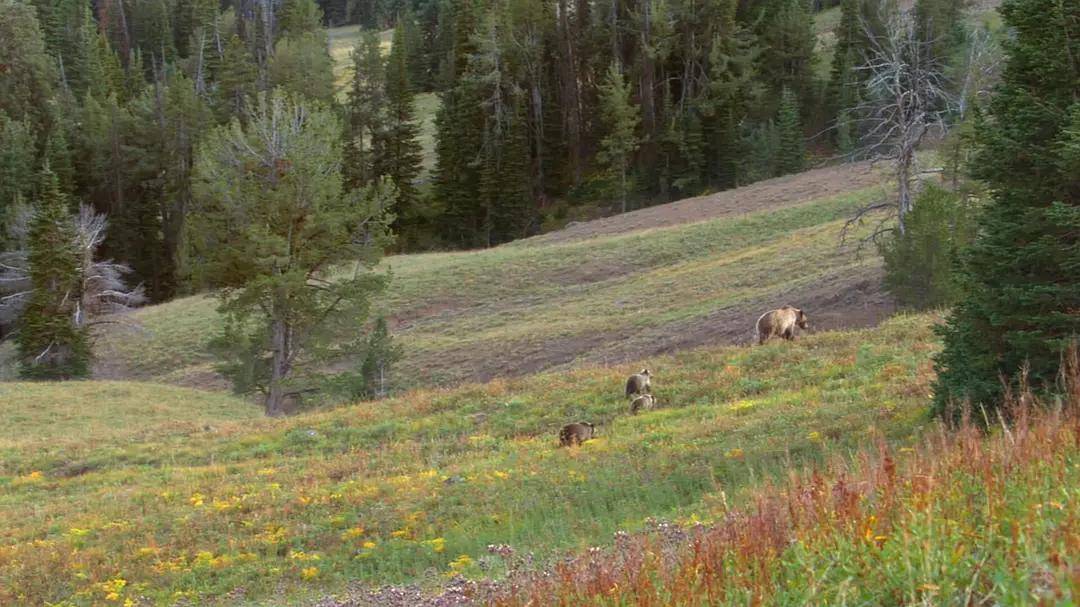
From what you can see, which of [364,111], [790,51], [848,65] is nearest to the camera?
[848,65]

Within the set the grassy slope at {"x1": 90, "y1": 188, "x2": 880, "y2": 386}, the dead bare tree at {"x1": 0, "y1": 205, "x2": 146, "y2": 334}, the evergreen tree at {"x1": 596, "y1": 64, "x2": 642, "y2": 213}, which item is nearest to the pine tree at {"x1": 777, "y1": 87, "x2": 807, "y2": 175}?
the evergreen tree at {"x1": 596, "y1": 64, "x2": 642, "y2": 213}

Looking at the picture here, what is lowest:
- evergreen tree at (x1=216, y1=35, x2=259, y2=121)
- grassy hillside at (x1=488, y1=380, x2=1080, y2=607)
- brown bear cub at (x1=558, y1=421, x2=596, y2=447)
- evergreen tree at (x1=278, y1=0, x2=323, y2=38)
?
brown bear cub at (x1=558, y1=421, x2=596, y2=447)

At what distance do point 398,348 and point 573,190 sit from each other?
39.3 metres

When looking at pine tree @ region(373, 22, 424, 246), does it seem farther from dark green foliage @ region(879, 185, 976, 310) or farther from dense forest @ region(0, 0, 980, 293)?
dark green foliage @ region(879, 185, 976, 310)

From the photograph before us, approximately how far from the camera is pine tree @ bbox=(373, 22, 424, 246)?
66.7 m

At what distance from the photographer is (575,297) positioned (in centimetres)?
4050

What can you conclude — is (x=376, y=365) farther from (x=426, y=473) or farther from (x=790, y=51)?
(x=790, y=51)

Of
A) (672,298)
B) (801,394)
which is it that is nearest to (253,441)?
(801,394)

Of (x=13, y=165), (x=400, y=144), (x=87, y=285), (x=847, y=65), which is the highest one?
(x=847, y=65)

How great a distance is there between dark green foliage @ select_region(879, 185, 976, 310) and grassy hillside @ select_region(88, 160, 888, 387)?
2.35m

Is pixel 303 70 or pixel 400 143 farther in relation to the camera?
pixel 303 70

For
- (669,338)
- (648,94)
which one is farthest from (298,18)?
(669,338)

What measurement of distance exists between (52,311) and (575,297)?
20.5 m

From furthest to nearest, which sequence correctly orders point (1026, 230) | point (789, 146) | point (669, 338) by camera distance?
point (789, 146) < point (669, 338) < point (1026, 230)
